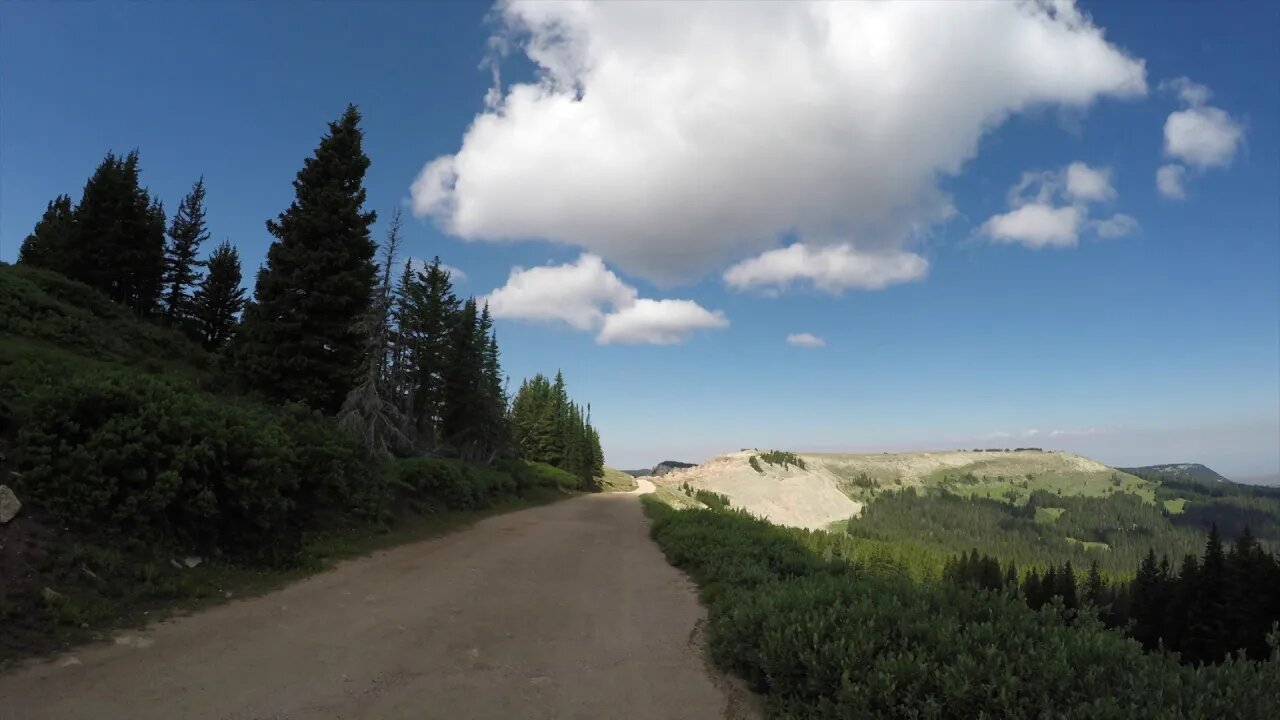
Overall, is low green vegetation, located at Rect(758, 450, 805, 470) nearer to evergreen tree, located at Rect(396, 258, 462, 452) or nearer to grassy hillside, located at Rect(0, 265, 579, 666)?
evergreen tree, located at Rect(396, 258, 462, 452)

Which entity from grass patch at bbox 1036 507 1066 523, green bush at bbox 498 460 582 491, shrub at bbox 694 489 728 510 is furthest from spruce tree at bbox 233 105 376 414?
grass patch at bbox 1036 507 1066 523

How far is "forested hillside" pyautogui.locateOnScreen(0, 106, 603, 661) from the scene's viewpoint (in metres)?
7.77

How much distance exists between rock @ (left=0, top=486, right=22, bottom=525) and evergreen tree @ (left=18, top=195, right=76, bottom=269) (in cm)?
3737

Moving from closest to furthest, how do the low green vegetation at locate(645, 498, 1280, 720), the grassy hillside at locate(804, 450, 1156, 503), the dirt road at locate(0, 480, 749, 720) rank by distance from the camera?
the low green vegetation at locate(645, 498, 1280, 720) → the dirt road at locate(0, 480, 749, 720) → the grassy hillside at locate(804, 450, 1156, 503)

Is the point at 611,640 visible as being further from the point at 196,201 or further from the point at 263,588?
the point at 196,201

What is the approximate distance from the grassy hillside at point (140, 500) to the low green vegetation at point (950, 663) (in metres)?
7.37

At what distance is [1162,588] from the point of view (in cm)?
4331

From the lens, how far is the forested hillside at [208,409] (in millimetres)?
→ 7766

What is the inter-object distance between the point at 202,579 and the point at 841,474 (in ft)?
460

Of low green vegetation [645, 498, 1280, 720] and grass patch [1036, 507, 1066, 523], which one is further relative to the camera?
grass patch [1036, 507, 1066, 523]

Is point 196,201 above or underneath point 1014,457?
above

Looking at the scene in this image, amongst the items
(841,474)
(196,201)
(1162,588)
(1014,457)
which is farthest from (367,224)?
(1014,457)

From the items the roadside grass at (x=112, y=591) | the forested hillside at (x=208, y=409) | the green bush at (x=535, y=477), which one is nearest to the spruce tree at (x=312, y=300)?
the forested hillside at (x=208, y=409)

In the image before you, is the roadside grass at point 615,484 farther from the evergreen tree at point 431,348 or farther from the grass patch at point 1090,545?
the grass patch at point 1090,545
